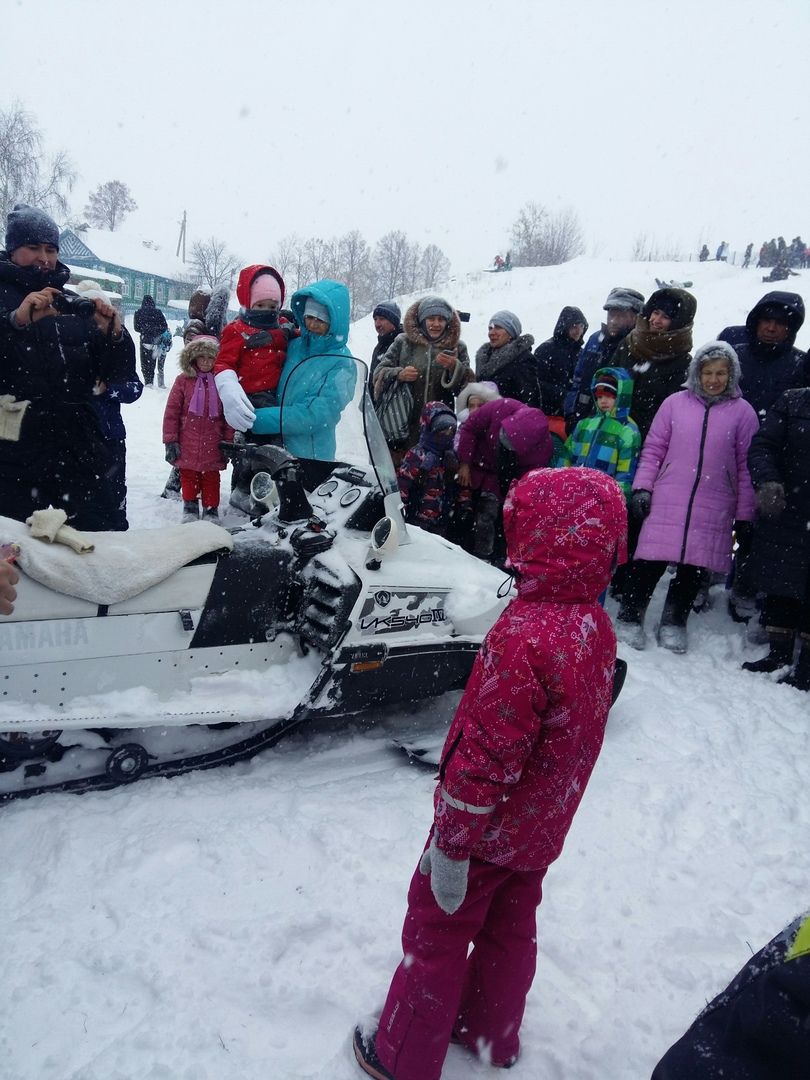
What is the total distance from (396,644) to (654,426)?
2673 millimetres

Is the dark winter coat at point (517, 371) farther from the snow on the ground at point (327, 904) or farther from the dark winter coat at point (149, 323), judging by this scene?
the dark winter coat at point (149, 323)

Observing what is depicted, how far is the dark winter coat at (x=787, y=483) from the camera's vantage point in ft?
13.6

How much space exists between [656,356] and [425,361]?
5.80 feet

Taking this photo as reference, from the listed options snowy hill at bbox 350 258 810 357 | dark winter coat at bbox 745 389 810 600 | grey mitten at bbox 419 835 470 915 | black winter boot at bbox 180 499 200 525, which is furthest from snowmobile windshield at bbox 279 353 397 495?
snowy hill at bbox 350 258 810 357

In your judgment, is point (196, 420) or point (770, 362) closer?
point (770, 362)

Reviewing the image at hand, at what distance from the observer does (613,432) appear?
15.8ft

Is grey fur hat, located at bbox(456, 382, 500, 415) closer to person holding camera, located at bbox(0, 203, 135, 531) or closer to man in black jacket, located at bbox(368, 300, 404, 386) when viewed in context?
man in black jacket, located at bbox(368, 300, 404, 386)

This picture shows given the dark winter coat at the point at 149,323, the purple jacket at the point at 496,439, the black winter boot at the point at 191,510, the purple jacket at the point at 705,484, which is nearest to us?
the purple jacket at the point at 705,484

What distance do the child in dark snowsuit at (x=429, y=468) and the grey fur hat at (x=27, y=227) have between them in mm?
2628

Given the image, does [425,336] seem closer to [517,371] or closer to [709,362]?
[517,371]

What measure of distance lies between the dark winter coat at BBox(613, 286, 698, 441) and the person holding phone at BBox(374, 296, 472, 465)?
1.32 m

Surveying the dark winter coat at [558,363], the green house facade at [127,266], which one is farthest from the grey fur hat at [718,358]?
the green house facade at [127,266]

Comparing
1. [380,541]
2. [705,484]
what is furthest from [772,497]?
[380,541]

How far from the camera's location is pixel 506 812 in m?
1.64
